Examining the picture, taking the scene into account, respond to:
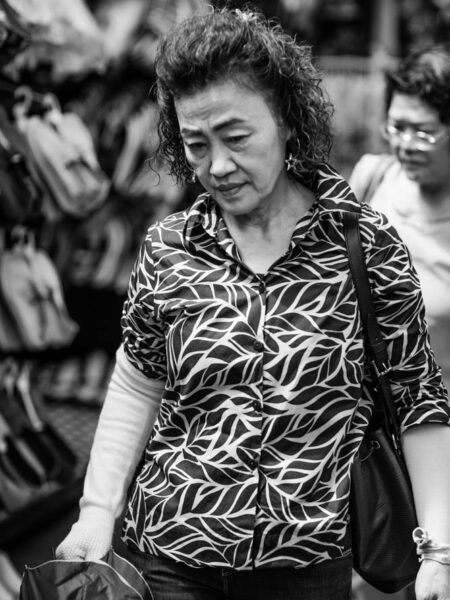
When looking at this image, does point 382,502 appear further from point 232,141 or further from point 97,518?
point 232,141

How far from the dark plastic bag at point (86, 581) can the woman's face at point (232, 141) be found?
648 mm

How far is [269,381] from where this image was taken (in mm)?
1682

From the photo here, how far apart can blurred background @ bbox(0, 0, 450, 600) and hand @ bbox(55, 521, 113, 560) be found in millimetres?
783

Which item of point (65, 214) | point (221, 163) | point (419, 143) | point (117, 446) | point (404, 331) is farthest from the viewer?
point (65, 214)

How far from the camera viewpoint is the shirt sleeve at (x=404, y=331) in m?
1.73

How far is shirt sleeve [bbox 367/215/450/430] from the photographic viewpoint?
173 cm

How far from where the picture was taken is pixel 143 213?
16.7ft

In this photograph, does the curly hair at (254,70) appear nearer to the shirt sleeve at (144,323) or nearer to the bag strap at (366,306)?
the bag strap at (366,306)

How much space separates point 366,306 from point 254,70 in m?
0.44

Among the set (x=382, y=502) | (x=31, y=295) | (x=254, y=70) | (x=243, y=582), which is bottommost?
(x=243, y=582)

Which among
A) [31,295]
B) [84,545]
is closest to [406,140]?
[84,545]

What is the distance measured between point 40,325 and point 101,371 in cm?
179

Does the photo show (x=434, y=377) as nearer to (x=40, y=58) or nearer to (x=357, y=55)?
(x=40, y=58)

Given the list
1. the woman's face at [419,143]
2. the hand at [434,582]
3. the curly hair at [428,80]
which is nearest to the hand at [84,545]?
the hand at [434,582]
